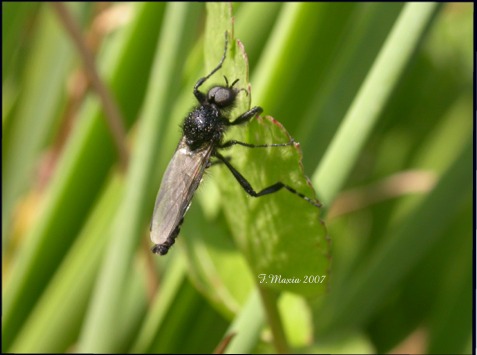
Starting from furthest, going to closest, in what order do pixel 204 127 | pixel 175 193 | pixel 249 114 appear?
pixel 204 127 < pixel 175 193 < pixel 249 114

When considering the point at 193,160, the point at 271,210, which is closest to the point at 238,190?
the point at 271,210

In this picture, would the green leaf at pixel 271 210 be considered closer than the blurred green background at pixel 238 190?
Yes

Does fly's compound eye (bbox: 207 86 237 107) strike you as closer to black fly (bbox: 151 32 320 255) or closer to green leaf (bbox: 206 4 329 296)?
black fly (bbox: 151 32 320 255)

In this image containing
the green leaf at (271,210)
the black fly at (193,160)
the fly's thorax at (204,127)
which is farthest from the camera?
the fly's thorax at (204,127)

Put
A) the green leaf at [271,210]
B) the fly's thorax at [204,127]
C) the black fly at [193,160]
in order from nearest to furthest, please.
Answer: the green leaf at [271,210] < the black fly at [193,160] < the fly's thorax at [204,127]

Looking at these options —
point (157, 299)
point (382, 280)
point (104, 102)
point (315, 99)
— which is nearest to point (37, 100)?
point (104, 102)

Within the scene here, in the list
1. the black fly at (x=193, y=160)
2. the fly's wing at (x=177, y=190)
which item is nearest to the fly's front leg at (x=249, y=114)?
the black fly at (x=193, y=160)

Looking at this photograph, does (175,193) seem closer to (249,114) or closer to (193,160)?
(193,160)

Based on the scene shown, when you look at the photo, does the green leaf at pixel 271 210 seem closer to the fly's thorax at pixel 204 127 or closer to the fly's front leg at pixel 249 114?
the fly's front leg at pixel 249 114

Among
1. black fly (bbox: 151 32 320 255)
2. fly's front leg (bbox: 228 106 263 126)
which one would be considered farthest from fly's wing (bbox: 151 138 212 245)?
fly's front leg (bbox: 228 106 263 126)
